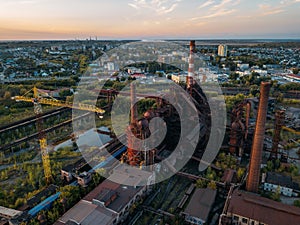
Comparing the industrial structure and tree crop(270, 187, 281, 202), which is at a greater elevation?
the industrial structure

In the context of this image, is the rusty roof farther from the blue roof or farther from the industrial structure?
the blue roof

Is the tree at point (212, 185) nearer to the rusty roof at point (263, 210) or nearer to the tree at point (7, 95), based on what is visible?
the rusty roof at point (263, 210)

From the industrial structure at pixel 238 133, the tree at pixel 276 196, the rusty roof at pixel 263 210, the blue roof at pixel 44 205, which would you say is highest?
the industrial structure at pixel 238 133

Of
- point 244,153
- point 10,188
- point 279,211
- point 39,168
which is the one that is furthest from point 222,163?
point 10,188

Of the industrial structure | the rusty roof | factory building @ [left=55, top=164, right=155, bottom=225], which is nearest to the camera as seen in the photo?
the rusty roof

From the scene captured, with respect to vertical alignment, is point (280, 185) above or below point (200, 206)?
above

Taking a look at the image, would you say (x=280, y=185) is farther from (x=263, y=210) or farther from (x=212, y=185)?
(x=212, y=185)

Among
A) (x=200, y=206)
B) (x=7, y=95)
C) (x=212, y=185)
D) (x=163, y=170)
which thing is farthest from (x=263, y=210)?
(x=7, y=95)

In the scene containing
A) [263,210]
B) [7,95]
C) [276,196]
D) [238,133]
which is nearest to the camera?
[263,210]

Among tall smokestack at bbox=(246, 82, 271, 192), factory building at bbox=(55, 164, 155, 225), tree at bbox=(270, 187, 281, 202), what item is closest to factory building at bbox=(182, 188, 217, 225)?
tall smokestack at bbox=(246, 82, 271, 192)

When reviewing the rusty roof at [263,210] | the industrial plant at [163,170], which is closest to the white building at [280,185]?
the industrial plant at [163,170]

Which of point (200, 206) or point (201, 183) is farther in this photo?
point (201, 183)

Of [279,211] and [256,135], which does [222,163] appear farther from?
[279,211]
